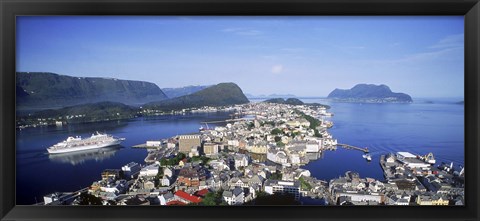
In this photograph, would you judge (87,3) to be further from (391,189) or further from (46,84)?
(391,189)

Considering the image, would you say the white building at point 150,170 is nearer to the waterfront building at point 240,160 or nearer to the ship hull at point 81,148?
the ship hull at point 81,148

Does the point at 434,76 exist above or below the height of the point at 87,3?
below

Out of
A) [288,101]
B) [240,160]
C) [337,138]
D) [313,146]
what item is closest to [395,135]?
[337,138]

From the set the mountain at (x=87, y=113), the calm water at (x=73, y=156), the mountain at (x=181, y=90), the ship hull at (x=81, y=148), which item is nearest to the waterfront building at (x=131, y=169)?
the calm water at (x=73, y=156)

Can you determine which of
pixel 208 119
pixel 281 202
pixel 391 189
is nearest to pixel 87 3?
pixel 208 119

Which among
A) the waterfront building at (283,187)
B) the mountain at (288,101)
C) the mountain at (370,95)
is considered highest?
the mountain at (370,95)

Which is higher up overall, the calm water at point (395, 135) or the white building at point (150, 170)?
the calm water at point (395, 135)

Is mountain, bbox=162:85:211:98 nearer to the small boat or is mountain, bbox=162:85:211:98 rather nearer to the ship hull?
the ship hull

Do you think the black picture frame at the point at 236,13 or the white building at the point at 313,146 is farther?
the white building at the point at 313,146
